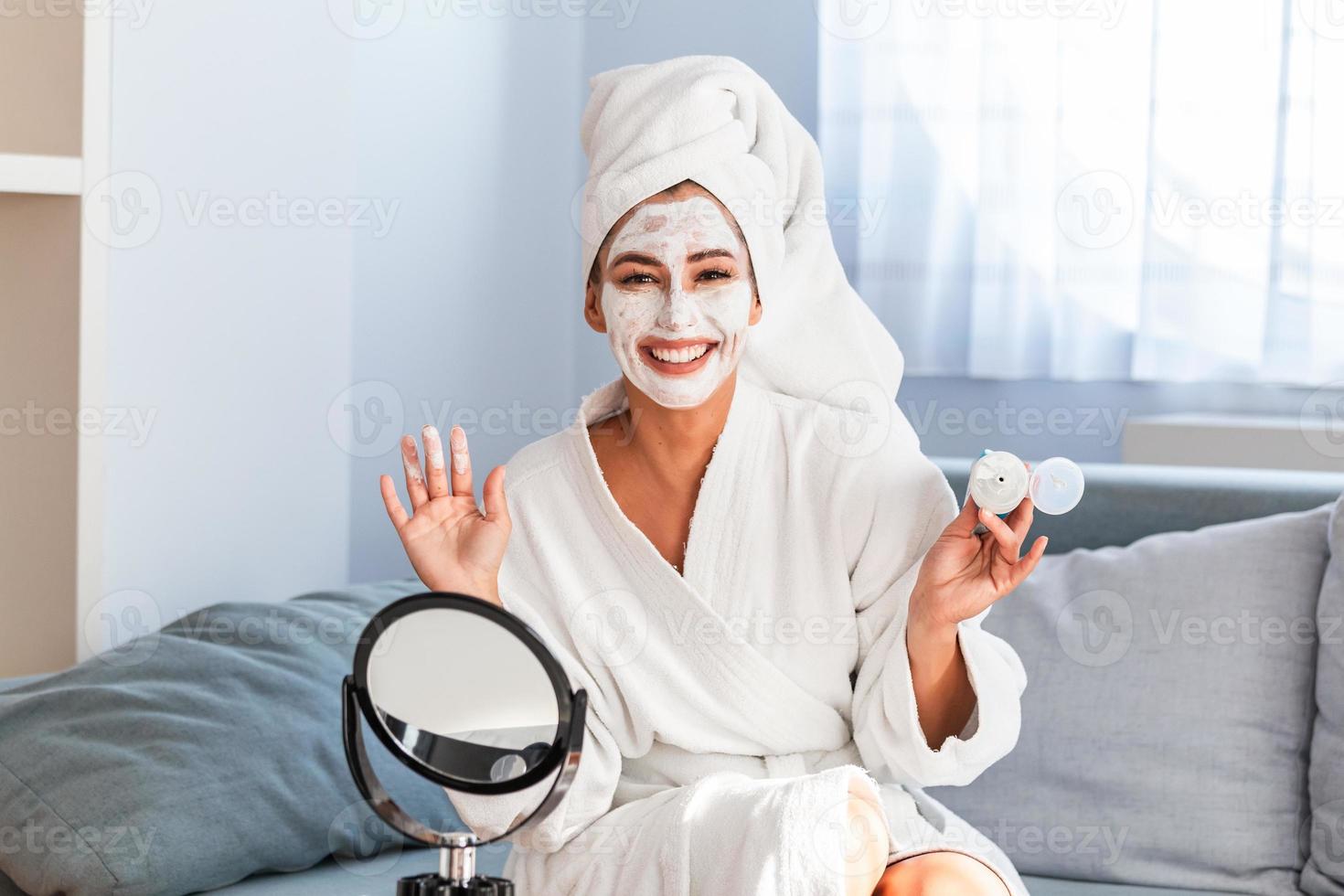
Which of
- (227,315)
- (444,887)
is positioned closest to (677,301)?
(444,887)

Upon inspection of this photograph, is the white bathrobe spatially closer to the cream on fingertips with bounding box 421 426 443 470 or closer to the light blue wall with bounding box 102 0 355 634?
the cream on fingertips with bounding box 421 426 443 470

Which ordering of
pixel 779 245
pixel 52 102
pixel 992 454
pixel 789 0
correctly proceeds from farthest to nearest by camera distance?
pixel 789 0 < pixel 52 102 < pixel 779 245 < pixel 992 454

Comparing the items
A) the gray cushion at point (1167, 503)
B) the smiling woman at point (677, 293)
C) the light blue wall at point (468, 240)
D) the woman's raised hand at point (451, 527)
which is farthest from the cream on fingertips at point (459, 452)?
the light blue wall at point (468, 240)

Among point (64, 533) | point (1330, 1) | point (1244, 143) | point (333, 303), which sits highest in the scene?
point (1330, 1)

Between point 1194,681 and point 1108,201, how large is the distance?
1.50 m

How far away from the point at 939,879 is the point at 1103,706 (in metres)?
0.67

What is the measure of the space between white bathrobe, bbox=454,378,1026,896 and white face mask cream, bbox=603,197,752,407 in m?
0.10

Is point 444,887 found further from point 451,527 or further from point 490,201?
point 490,201

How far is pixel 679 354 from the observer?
1.25 meters

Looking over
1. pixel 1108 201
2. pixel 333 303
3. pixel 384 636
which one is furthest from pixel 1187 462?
pixel 384 636

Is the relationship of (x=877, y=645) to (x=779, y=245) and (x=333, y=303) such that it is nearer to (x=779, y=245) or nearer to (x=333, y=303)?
(x=779, y=245)

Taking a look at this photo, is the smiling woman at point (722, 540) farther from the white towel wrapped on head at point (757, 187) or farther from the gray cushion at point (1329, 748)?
the gray cushion at point (1329, 748)

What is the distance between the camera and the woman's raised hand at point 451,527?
1.11m

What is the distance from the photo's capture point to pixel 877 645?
1271mm
